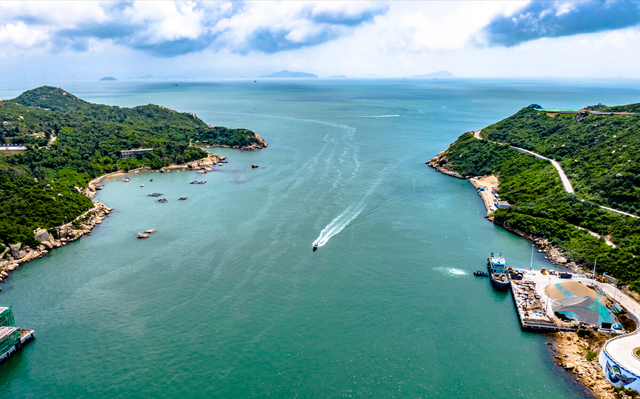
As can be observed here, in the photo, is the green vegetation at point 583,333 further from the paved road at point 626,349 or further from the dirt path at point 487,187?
the dirt path at point 487,187

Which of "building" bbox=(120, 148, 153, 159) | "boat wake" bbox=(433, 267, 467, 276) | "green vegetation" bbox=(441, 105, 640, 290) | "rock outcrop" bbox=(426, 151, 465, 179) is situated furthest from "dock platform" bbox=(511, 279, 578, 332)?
"building" bbox=(120, 148, 153, 159)

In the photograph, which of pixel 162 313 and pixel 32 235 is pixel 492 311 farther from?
pixel 32 235

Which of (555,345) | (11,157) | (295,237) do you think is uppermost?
(11,157)

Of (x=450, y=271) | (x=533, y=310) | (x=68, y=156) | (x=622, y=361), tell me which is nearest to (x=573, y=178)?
(x=450, y=271)

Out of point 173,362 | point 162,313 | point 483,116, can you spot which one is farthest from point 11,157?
point 483,116

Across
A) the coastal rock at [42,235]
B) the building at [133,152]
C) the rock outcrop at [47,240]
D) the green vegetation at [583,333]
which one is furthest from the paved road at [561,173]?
the building at [133,152]
